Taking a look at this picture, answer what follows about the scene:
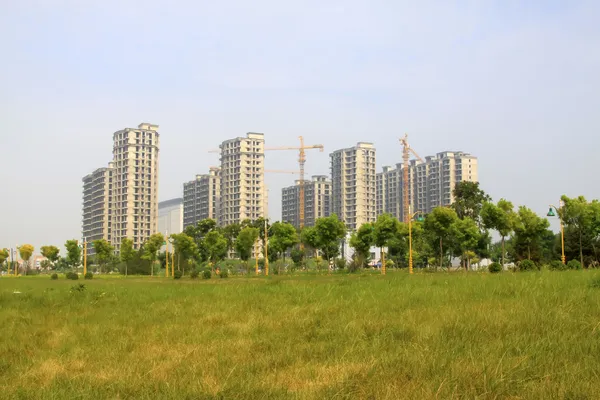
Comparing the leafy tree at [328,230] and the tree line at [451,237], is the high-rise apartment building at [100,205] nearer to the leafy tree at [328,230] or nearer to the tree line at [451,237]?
the tree line at [451,237]

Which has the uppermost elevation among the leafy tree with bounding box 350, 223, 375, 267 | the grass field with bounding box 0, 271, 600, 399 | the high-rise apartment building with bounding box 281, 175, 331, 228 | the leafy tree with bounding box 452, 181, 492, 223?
the high-rise apartment building with bounding box 281, 175, 331, 228

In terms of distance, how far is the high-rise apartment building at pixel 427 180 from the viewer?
486 ft

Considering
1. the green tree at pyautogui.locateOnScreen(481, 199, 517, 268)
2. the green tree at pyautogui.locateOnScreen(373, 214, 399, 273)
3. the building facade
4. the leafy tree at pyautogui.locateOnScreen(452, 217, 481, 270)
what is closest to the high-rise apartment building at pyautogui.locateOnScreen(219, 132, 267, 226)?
the building facade

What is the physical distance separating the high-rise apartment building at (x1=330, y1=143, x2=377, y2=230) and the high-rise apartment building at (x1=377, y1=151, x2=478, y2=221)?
710 centimetres

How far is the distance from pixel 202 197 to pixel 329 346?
6544 inches

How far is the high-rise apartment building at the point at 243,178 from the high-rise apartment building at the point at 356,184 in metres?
22.6

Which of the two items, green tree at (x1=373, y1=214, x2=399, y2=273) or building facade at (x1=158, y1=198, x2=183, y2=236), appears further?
building facade at (x1=158, y1=198, x2=183, y2=236)

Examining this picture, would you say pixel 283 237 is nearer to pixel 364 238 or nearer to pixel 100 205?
pixel 364 238

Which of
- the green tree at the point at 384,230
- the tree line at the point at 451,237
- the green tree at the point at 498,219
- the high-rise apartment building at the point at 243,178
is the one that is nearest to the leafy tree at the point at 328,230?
the tree line at the point at 451,237

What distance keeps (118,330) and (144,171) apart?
14426 centimetres

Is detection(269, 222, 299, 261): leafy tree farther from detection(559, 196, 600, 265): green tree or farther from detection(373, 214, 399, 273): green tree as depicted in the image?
detection(559, 196, 600, 265): green tree

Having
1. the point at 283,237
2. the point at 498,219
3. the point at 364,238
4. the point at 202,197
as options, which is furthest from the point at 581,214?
the point at 202,197

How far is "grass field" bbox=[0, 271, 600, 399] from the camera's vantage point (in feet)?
21.5

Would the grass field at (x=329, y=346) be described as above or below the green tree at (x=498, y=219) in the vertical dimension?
below
